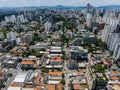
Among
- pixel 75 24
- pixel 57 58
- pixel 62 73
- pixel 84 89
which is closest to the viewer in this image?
pixel 84 89

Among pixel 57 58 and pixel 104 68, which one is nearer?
pixel 104 68

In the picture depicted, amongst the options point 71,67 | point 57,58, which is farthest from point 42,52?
point 71,67

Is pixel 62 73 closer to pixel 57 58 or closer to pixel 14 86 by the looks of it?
pixel 57 58

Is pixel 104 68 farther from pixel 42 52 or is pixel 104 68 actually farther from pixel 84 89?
pixel 42 52

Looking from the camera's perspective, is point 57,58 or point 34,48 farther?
point 34,48

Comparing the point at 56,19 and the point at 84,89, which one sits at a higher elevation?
the point at 56,19

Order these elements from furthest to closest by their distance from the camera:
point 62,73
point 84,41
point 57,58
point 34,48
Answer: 1. point 84,41
2. point 34,48
3. point 57,58
4. point 62,73

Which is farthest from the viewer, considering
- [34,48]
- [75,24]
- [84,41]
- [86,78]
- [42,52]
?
[75,24]

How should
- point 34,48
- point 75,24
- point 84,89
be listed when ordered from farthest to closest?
1. point 75,24
2. point 34,48
3. point 84,89

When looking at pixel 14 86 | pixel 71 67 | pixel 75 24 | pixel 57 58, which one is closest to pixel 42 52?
pixel 57 58
